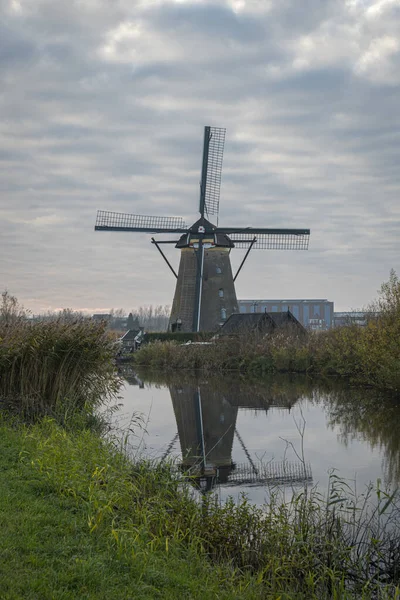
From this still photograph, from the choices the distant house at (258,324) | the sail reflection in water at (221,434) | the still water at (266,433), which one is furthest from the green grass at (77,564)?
the distant house at (258,324)

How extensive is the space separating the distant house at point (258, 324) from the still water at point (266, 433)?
9.94m

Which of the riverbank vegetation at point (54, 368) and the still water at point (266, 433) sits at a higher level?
the riverbank vegetation at point (54, 368)

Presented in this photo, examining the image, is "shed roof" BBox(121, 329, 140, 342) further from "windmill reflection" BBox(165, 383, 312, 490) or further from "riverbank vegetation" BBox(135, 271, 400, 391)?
"windmill reflection" BBox(165, 383, 312, 490)

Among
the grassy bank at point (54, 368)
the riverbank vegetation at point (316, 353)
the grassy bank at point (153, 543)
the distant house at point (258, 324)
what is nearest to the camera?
the grassy bank at point (153, 543)

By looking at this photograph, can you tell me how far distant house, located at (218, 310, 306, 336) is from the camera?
32844 millimetres

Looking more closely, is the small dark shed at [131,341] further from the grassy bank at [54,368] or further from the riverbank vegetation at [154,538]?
the riverbank vegetation at [154,538]

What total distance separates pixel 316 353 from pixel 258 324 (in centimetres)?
650

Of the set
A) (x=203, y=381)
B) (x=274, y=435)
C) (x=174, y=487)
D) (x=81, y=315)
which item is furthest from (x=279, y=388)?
(x=174, y=487)

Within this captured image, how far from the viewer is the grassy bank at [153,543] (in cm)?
404

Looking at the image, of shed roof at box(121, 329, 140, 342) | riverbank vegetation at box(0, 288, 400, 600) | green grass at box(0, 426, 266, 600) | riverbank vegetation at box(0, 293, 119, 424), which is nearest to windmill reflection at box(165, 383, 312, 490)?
riverbank vegetation at box(0, 288, 400, 600)

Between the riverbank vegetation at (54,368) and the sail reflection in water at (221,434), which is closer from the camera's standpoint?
the sail reflection in water at (221,434)

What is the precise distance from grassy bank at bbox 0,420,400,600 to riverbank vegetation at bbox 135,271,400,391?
12.9 meters

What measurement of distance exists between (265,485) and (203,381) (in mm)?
17121

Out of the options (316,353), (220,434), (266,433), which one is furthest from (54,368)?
(316,353)
